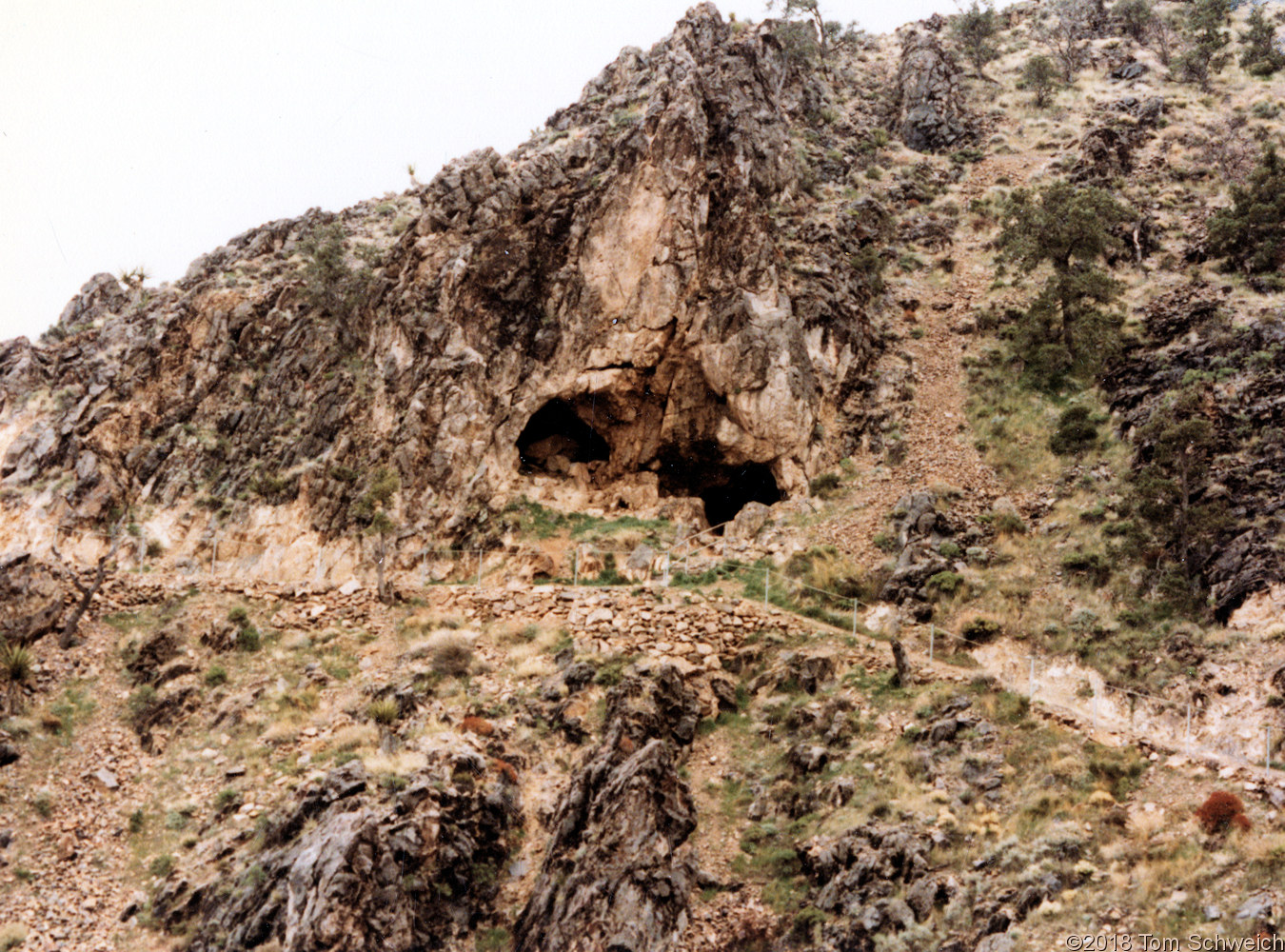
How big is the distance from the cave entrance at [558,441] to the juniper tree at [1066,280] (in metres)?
16.5

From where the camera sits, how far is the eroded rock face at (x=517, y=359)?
33844mm

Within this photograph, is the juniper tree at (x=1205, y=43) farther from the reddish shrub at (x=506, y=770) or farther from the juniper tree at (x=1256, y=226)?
the reddish shrub at (x=506, y=770)

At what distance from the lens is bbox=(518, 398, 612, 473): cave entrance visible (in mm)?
35781

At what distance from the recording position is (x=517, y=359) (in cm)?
3478

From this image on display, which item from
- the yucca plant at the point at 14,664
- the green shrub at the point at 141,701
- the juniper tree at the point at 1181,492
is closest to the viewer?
the yucca plant at the point at 14,664

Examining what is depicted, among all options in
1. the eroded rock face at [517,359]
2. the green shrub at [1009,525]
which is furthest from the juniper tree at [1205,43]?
the green shrub at [1009,525]

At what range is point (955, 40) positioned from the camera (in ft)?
203

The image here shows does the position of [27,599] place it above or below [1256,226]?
below

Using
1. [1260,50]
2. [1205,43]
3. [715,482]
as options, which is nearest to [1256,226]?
[715,482]

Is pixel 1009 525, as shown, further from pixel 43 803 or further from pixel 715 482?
pixel 43 803

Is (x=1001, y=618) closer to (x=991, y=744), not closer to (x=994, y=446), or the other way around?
(x=991, y=744)

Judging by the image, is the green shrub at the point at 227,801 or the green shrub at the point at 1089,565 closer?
the green shrub at the point at 227,801

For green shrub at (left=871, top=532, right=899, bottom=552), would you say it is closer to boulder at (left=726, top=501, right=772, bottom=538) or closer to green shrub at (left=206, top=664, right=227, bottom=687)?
boulder at (left=726, top=501, right=772, bottom=538)

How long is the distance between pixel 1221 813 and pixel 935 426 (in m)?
19.9
